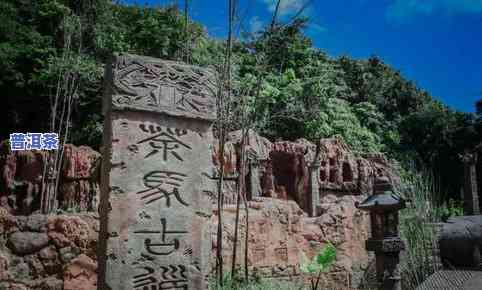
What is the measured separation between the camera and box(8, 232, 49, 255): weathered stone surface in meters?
4.82

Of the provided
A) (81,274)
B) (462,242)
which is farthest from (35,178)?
(462,242)

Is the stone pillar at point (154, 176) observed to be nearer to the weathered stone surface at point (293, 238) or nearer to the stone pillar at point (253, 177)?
the weathered stone surface at point (293, 238)

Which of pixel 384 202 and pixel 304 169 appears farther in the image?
pixel 304 169

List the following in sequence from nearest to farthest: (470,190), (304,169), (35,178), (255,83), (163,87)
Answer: (163,87) < (35,178) < (470,190) < (255,83) < (304,169)

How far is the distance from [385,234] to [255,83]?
31.8 feet

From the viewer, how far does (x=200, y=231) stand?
334cm

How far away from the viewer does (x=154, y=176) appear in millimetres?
3229

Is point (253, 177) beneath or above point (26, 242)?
above

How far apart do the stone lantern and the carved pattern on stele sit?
95.1 inches

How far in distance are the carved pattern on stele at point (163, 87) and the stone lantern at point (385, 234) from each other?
2414 millimetres

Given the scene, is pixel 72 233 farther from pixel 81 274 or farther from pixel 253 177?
pixel 253 177

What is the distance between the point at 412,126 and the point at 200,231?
21005mm

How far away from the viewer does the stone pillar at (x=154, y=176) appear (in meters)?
3.07

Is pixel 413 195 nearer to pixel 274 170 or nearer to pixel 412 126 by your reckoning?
pixel 274 170
